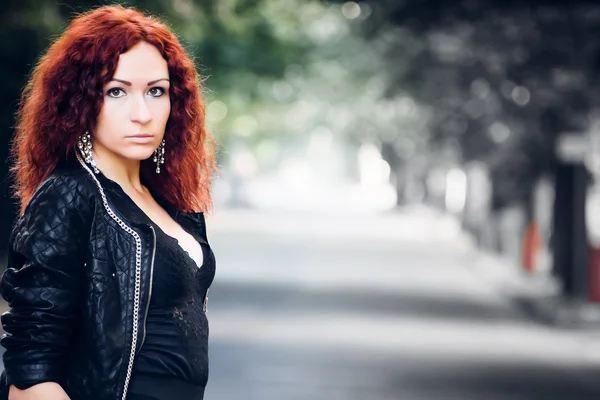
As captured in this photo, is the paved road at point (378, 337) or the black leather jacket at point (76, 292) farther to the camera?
the paved road at point (378, 337)

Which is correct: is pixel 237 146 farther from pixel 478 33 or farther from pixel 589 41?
pixel 589 41

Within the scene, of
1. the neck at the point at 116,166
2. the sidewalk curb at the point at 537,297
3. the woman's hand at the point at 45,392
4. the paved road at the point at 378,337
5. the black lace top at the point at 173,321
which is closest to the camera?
the woman's hand at the point at 45,392

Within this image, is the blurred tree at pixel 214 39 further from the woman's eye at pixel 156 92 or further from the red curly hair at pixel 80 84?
the woman's eye at pixel 156 92

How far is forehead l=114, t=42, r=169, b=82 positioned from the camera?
3463 mm

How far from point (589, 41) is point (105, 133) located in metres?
21.1

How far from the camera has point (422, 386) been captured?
13.2m

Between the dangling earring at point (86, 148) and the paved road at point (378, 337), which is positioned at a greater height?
the dangling earring at point (86, 148)

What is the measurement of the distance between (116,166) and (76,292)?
1.23ft

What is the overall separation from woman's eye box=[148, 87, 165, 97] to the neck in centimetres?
17

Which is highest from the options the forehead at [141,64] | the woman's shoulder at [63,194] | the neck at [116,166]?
the forehead at [141,64]

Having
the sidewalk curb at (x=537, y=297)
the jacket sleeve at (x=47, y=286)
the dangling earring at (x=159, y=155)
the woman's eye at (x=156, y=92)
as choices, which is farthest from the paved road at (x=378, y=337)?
the jacket sleeve at (x=47, y=286)

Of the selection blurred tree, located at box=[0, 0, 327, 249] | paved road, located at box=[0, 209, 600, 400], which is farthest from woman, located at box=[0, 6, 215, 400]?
blurred tree, located at box=[0, 0, 327, 249]

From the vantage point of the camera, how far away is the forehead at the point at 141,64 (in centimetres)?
346

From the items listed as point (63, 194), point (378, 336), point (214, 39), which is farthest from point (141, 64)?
point (214, 39)
